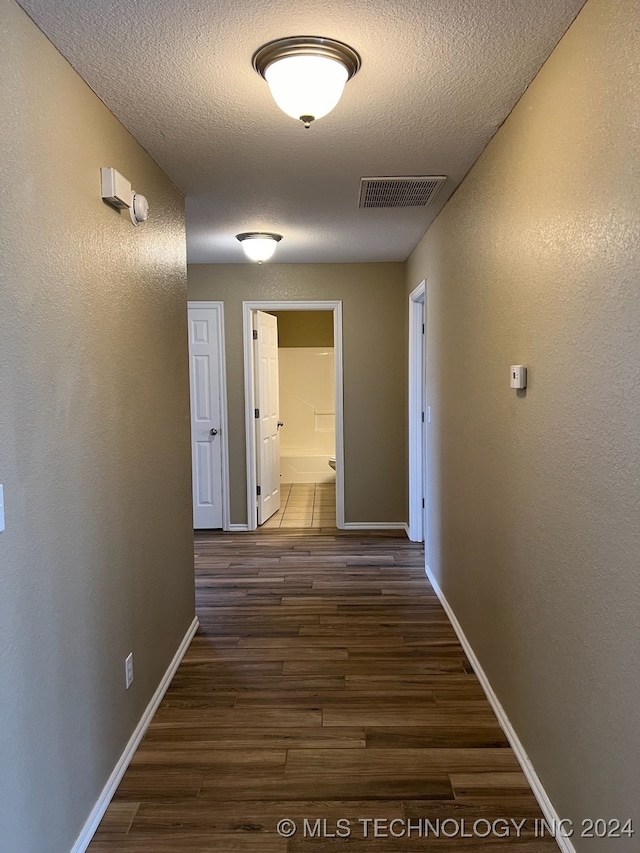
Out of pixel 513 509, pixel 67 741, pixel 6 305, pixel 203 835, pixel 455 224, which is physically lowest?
pixel 203 835

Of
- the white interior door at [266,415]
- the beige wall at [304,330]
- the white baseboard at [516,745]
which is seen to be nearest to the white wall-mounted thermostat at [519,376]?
the white baseboard at [516,745]

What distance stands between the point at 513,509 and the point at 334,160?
168 centimetres

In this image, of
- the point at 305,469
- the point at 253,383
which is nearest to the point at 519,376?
the point at 253,383

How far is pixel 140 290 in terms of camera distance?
7.86 feet

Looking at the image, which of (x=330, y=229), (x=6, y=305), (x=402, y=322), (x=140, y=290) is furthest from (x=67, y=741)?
(x=402, y=322)

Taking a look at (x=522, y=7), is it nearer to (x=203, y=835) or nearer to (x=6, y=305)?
(x=6, y=305)

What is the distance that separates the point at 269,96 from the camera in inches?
80.0

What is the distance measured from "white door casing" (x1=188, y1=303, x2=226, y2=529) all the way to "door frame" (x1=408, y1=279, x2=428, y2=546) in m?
1.66

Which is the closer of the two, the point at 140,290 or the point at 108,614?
the point at 108,614

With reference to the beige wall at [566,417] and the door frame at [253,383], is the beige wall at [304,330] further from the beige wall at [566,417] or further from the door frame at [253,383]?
the beige wall at [566,417]

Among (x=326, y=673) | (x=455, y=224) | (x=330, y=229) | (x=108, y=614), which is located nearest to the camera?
(x=108, y=614)

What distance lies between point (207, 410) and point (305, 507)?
5.69ft

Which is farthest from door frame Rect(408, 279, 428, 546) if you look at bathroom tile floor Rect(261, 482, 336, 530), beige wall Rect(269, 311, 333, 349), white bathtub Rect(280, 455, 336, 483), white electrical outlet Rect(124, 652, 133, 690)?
beige wall Rect(269, 311, 333, 349)

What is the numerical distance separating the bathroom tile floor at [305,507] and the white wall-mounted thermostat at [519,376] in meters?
3.68
